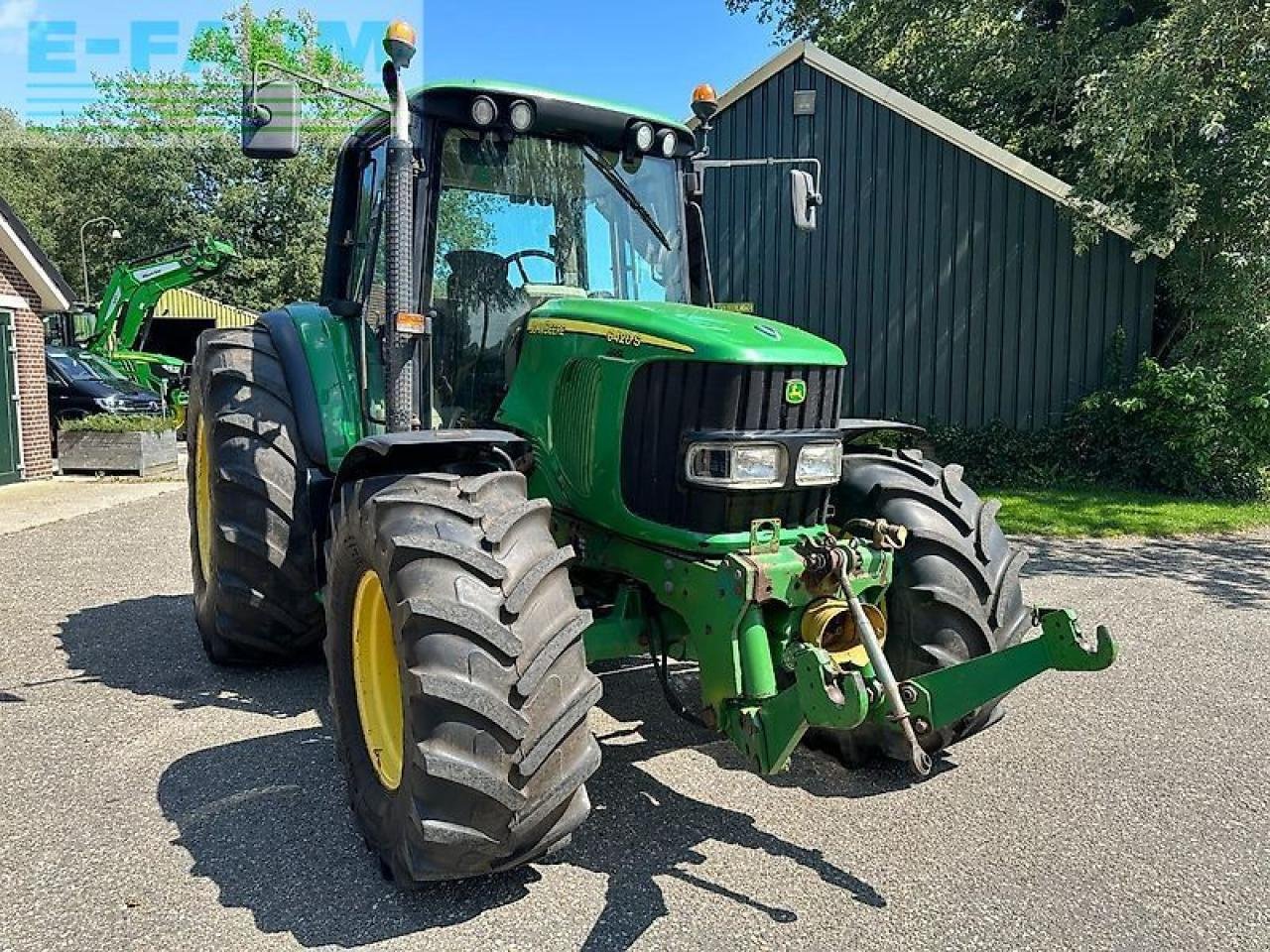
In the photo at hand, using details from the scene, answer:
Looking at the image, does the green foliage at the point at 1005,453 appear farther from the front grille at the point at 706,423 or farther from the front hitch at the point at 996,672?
the front hitch at the point at 996,672

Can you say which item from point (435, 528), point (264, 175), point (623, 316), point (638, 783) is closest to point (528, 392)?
point (623, 316)

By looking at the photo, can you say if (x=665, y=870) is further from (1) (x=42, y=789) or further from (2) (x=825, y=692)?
(1) (x=42, y=789)

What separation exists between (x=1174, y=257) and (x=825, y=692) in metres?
10.3

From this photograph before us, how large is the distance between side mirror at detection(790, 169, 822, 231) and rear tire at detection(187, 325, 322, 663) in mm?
2383

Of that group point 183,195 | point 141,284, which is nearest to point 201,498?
point 141,284

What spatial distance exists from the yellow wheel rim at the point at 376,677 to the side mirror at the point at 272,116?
1.48 metres

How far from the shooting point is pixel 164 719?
436 centimetres

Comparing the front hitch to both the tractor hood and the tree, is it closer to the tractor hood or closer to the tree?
the tractor hood

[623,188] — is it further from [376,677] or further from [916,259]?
[916,259]

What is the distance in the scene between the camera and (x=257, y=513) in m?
4.44

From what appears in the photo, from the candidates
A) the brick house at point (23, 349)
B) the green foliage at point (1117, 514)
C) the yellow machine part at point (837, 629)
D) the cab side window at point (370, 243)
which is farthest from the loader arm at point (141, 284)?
the yellow machine part at point (837, 629)

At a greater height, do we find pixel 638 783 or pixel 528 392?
A: pixel 528 392

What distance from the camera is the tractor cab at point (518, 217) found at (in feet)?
12.6

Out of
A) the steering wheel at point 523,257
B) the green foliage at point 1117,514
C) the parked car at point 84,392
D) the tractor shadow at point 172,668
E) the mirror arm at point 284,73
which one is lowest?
the green foliage at point 1117,514
